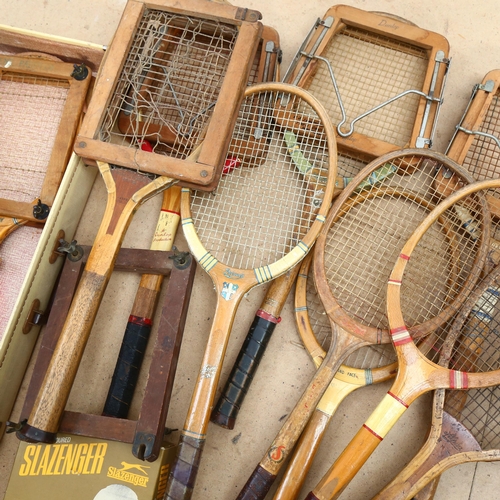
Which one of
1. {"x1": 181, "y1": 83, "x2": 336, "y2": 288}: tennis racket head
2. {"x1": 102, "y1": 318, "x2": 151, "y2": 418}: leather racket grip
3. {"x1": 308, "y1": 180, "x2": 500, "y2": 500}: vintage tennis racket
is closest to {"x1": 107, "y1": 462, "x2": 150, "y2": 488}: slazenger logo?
{"x1": 102, "y1": 318, "x2": 151, "y2": 418}: leather racket grip

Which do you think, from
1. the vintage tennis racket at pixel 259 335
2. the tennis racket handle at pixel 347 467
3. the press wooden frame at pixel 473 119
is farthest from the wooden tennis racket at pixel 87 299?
the press wooden frame at pixel 473 119

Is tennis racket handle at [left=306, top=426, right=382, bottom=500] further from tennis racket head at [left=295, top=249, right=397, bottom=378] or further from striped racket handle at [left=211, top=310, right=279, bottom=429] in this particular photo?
striped racket handle at [left=211, top=310, right=279, bottom=429]

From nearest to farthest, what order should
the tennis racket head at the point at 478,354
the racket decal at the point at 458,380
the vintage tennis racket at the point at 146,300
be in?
the racket decal at the point at 458,380, the tennis racket head at the point at 478,354, the vintage tennis racket at the point at 146,300

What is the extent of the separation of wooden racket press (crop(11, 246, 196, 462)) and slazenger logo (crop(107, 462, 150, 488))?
2.1 inches

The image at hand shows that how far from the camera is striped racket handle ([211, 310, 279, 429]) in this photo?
1522 millimetres

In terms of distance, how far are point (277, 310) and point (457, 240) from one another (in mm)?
596

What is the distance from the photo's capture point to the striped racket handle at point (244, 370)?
1522mm

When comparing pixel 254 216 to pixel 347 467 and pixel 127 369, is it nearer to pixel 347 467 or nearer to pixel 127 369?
pixel 127 369

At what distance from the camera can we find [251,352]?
1.55 meters

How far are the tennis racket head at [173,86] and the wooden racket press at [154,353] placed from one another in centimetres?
29

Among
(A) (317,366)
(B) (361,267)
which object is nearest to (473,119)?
(B) (361,267)

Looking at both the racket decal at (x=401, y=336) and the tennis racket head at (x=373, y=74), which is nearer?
the racket decal at (x=401, y=336)

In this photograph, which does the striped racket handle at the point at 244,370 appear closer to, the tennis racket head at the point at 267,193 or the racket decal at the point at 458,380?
the tennis racket head at the point at 267,193

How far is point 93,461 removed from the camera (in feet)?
4.67
